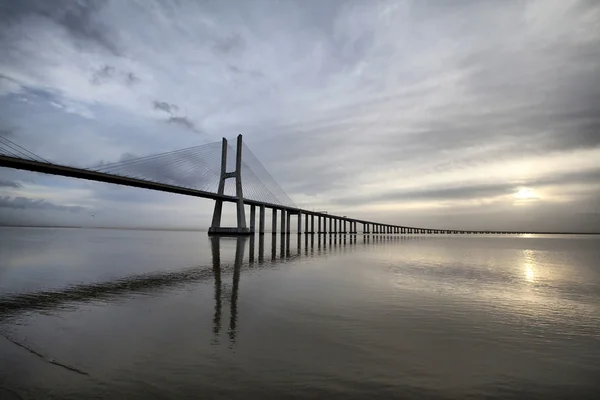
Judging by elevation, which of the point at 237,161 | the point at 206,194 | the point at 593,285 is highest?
the point at 237,161

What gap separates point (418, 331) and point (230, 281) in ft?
28.6

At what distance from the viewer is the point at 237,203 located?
225 feet

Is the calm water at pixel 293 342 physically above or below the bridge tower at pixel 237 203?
below

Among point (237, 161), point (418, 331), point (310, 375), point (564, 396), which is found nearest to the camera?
point (564, 396)

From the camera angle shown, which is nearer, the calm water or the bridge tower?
the calm water

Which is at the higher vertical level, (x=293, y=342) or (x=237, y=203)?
(x=237, y=203)

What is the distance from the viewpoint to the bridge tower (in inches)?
2685

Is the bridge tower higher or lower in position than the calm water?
higher

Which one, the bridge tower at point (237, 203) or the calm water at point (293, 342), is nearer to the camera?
the calm water at point (293, 342)

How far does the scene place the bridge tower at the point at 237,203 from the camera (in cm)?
6819

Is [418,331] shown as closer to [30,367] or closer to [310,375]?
[310,375]

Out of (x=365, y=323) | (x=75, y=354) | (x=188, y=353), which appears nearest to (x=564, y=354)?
(x=365, y=323)

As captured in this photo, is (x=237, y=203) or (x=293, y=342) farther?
(x=237, y=203)

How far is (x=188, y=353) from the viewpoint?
5523 mm
